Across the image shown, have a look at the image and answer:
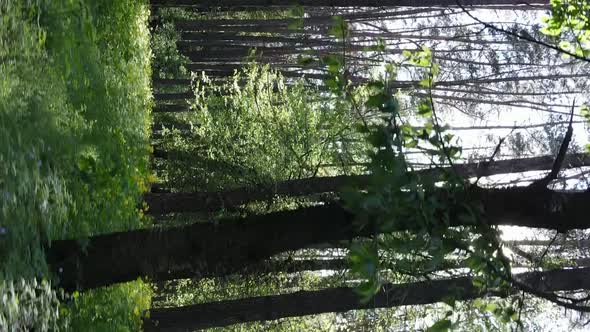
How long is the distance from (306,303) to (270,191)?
2909 mm

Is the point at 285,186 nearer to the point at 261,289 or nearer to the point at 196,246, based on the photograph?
the point at 261,289

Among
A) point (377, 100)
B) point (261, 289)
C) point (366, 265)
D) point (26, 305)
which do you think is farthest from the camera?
point (261, 289)

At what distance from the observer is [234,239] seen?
509 cm

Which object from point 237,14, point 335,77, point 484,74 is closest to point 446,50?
point 484,74

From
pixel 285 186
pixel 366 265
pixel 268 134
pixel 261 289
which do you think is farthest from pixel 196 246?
pixel 261 289

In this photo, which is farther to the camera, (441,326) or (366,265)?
(441,326)

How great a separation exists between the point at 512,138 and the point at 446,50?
405 cm

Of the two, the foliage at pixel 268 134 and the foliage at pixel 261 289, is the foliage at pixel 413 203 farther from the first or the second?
the foliage at pixel 261 289

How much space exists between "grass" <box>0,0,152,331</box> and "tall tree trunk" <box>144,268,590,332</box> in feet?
2.64

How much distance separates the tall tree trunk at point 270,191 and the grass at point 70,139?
1518 mm

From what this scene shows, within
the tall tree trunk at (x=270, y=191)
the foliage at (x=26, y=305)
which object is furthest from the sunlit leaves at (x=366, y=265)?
the tall tree trunk at (x=270, y=191)

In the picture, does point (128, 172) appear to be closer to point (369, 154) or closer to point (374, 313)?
point (369, 154)

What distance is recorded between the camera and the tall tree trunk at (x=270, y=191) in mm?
10453

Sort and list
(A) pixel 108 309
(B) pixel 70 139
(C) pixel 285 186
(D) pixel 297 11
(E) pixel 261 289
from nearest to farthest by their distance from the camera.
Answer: (D) pixel 297 11, (B) pixel 70 139, (A) pixel 108 309, (C) pixel 285 186, (E) pixel 261 289
